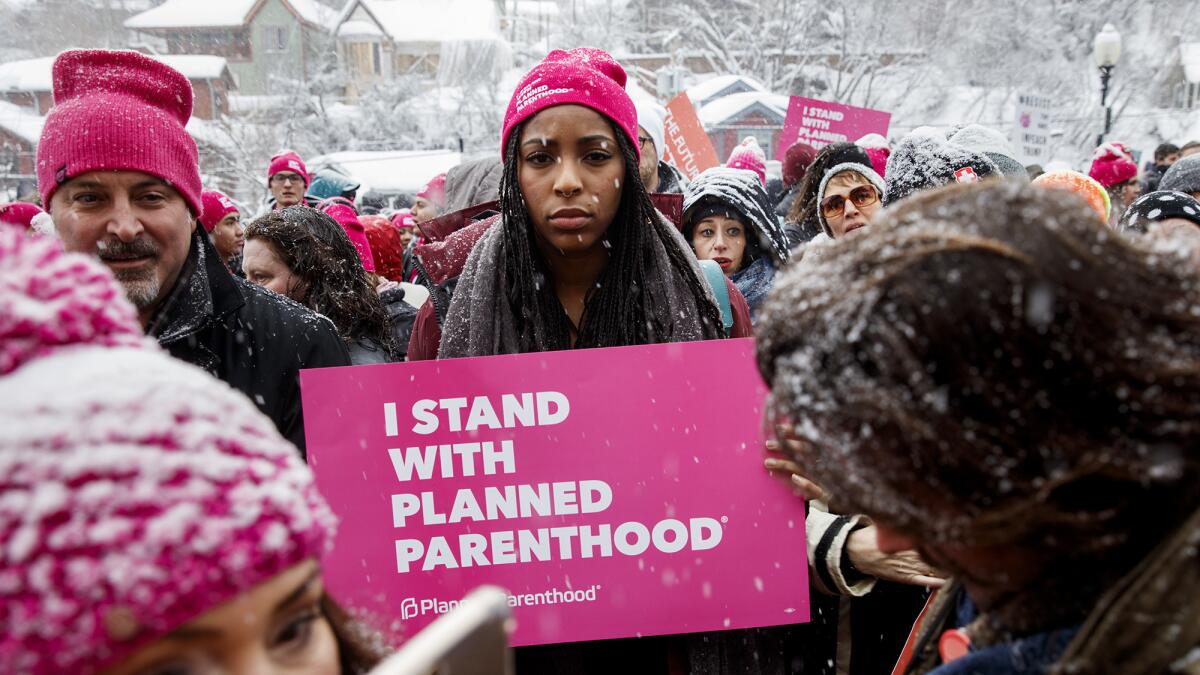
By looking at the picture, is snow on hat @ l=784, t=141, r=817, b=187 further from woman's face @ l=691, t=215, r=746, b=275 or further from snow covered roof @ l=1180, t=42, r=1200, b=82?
snow covered roof @ l=1180, t=42, r=1200, b=82

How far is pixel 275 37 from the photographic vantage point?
2261 inches

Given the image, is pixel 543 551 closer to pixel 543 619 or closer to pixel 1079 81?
pixel 543 619

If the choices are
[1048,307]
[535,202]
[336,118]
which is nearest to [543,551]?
[535,202]

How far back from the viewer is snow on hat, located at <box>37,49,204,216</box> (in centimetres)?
247

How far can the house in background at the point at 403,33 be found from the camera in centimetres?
5717

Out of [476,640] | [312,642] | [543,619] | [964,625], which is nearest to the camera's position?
[476,640]

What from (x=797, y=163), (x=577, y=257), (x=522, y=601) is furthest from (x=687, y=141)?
(x=522, y=601)

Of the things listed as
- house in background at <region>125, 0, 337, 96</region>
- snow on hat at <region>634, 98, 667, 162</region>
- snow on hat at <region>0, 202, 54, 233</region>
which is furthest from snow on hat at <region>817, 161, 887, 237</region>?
house in background at <region>125, 0, 337, 96</region>

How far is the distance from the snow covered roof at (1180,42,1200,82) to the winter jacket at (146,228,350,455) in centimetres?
5186

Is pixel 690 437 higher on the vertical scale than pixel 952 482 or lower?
lower

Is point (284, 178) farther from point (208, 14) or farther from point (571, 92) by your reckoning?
point (208, 14)

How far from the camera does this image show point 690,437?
2.29m

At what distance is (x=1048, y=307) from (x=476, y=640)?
2.27 feet

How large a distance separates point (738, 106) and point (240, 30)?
33.7 m
